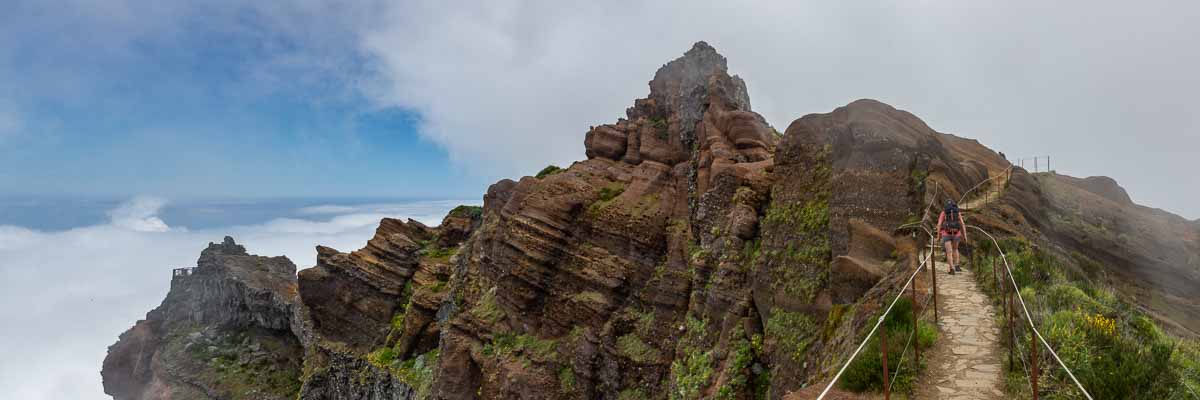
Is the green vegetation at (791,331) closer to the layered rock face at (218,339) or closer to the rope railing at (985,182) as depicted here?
the rope railing at (985,182)

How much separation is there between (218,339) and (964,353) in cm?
5934

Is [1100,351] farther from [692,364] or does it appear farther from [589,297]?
[589,297]

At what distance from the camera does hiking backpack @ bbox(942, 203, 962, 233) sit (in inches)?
409

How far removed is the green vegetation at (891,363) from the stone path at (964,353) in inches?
5.9

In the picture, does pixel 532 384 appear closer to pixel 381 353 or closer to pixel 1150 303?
pixel 381 353

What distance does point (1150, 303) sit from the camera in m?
11.6

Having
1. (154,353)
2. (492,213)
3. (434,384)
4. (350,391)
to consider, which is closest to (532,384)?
(434,384)

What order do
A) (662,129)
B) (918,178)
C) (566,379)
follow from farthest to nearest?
(662,129) → (566,379) → (918,178)

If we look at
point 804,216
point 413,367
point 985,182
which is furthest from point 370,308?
point 985,182

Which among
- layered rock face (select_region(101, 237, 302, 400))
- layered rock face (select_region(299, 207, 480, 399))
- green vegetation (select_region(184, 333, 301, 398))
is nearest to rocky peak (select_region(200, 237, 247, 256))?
layered rock face (select_region(101, 237, 302, 400))

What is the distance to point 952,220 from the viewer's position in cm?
1048

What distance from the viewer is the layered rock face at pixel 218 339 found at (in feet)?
145

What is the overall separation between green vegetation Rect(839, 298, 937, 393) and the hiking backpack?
3822 millimetres

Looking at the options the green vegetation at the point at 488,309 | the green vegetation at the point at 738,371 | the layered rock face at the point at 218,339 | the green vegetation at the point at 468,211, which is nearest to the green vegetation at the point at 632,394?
the green vegetation at the point at 738,371
